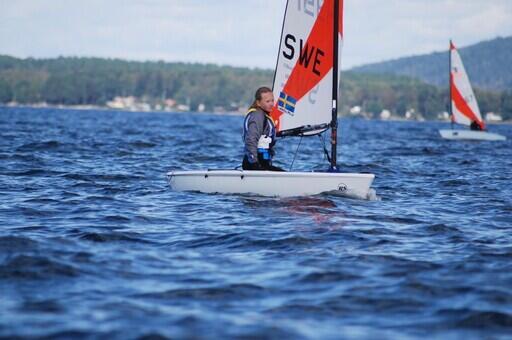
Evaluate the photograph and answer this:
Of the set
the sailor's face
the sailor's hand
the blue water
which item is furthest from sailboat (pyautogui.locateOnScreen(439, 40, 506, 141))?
the sailor's face

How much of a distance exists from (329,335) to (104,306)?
1793 millimetres

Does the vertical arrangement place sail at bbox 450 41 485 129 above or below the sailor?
above

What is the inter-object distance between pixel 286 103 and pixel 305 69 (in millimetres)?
661

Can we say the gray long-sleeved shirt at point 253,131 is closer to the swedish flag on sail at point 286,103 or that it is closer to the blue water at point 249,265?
the blue water at point 249,265

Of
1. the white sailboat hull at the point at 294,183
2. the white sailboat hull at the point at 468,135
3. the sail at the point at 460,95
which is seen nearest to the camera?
the white sailboat hull at the point at 294,183

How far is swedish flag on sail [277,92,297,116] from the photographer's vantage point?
43.9 ft

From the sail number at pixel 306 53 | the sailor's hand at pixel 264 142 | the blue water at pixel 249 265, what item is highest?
the sail number at pixel 306 53

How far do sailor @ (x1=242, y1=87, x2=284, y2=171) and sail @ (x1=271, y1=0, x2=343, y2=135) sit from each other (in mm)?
941

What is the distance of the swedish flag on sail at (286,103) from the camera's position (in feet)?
43.9

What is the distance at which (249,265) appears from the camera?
7.77 m

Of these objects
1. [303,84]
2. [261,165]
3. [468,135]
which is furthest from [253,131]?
[468,135]

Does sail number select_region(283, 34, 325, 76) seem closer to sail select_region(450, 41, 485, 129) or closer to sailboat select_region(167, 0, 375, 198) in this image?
sailboat select_region(167, 0, 375, 198)

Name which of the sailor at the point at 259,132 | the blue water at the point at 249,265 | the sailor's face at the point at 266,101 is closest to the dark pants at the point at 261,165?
the sailor at the point at 259,132

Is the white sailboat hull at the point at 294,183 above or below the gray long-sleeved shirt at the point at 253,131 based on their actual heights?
below
